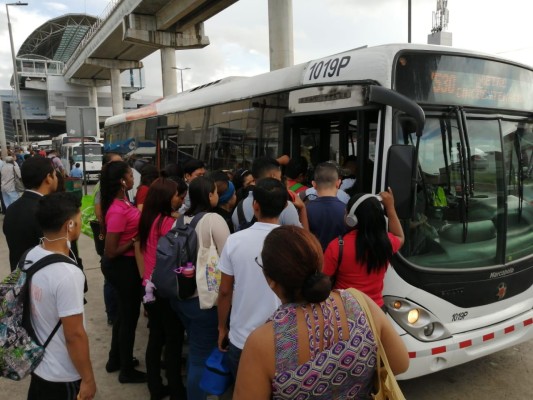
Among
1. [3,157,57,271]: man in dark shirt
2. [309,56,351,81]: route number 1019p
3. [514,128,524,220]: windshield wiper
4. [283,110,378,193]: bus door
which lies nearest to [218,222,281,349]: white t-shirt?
[283,110,378,193]: bus door

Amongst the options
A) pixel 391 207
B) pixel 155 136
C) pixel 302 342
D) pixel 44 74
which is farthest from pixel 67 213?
pixel 44 74

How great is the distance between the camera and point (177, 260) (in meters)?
2.90

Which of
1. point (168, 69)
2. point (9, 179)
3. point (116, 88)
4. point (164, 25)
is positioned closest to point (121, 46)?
point (116, 88)

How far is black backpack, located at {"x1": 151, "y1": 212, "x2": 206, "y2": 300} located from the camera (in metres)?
2.88

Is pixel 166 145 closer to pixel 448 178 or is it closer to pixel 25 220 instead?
pixel 25 220

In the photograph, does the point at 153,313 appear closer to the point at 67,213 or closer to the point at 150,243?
the point at 150,243

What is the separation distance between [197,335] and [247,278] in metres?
0.85

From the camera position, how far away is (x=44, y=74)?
72062 millimetres

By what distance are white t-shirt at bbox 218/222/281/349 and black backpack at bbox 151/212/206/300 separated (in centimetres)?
48

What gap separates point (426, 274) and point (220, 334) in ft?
5.37

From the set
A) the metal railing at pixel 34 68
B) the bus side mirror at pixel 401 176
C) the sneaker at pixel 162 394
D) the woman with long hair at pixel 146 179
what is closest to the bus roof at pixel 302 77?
the bus side mirror at pixel 401 176

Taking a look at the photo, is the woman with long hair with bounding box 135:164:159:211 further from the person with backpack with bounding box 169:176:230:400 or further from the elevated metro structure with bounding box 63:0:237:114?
the elevated metro structure with bounding box 63:0:237:114

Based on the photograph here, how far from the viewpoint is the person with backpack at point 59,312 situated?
208 cm

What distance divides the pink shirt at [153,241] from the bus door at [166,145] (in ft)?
17.6
